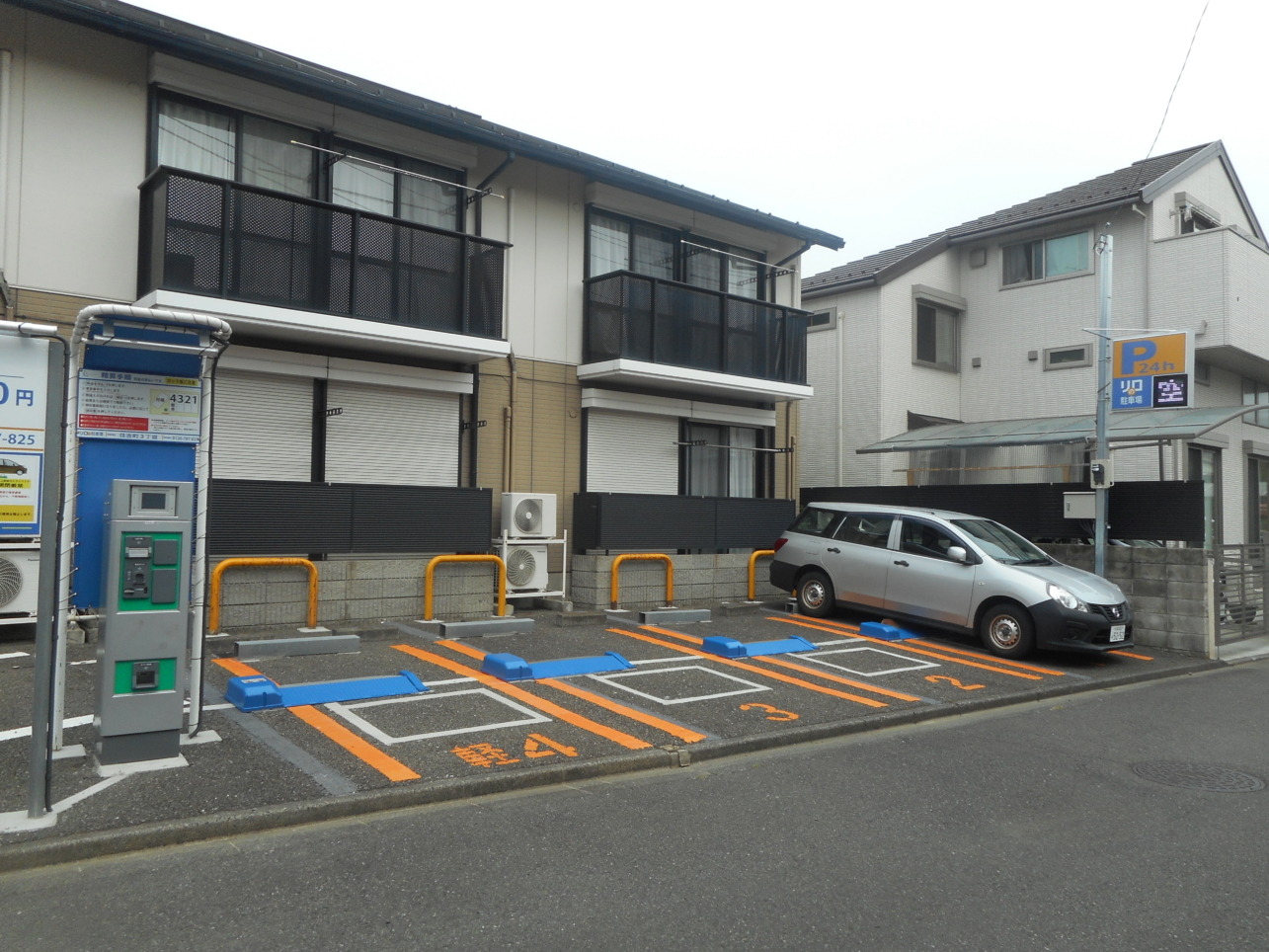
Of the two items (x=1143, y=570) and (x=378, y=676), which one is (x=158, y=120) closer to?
(x=378, y=676)

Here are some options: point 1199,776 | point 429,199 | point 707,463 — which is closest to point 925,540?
point 707,463

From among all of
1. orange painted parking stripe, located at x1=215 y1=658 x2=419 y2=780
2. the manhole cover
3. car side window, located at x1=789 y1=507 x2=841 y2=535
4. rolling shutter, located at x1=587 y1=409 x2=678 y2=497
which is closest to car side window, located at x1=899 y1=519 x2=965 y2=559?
car side window, located at x1=789 y1=507 x2=841 y2=535

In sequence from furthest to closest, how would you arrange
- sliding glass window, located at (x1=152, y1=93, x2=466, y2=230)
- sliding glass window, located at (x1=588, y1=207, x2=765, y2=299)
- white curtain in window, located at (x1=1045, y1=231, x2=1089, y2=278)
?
white curtain in window, located at (x1=1045, y1=231, x2=1089, y2=278), sliding glass window, located at (x1=588, y1=207, x2=765, y2=299), sliding glass window, located at (x1=152, y1=93, x2=466, y2=230)

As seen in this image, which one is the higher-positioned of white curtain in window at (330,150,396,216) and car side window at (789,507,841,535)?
white curtain in window at (330,150,396,216)

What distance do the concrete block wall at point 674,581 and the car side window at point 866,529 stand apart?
1951mm

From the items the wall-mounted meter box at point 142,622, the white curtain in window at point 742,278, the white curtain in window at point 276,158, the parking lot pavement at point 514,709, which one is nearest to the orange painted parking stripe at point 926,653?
the parking lot pavement at point 514,709

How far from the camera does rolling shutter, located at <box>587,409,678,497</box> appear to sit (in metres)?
13.9

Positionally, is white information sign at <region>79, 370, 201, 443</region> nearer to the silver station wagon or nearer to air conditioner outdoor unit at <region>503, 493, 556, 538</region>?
air conditioner outdoor unit at <region>503, 493, 556, 538</region>

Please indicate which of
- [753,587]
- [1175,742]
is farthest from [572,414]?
[1175,742]

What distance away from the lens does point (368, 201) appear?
39.1ft

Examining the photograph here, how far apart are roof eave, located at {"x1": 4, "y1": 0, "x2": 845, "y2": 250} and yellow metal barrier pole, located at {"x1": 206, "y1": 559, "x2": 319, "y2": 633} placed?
5350 millimetres

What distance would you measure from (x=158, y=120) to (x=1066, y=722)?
430 inches

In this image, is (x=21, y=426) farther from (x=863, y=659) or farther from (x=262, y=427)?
(x=863, y=659)

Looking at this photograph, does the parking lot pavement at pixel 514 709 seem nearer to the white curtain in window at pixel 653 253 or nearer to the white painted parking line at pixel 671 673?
the white painted parking line at pixel 671 673
